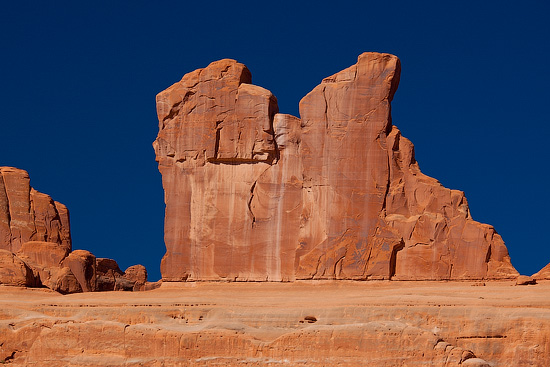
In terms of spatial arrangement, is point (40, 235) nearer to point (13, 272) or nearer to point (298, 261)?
point (13, 272)

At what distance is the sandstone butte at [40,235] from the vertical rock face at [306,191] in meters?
10.5

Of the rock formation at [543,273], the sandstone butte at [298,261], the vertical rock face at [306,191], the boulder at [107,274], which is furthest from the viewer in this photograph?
the boulder at [107,274]

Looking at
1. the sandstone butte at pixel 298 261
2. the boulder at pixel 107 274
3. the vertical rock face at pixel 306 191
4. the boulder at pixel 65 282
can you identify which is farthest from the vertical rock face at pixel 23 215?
the vertical rock face at pixel 306 191

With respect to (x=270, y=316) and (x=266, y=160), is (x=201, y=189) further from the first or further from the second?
(x=270, y=316)

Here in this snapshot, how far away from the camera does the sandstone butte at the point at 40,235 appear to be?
205 ft

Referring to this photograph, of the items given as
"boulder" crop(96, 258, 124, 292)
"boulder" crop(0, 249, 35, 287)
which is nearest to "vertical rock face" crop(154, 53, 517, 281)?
"boulder" crop(0, 249, 35, 287)

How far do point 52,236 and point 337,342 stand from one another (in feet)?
89.8

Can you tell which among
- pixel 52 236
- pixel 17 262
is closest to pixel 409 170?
pixel 17 262

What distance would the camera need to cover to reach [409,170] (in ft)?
164

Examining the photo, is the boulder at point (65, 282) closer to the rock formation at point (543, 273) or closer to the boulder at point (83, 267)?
the boulder at point (83, 267)

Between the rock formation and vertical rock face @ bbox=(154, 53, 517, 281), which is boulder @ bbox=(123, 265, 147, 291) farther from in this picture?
the rock formation

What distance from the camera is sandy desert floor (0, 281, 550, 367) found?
4122cm

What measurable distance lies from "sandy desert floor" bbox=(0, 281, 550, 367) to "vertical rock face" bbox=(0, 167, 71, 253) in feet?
A: 51.1

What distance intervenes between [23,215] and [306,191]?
64.7 feet
